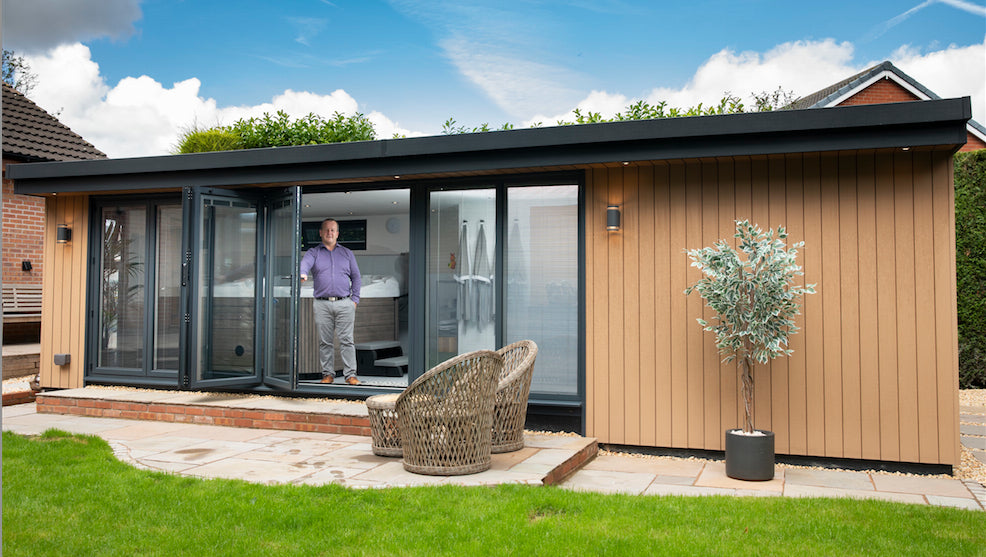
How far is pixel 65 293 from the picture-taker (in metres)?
7.84

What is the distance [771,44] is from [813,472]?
2532cm

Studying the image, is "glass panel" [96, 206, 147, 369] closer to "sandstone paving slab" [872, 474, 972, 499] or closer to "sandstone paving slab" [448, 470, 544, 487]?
"sandstone paving slab" [448, 470, 544, 487]

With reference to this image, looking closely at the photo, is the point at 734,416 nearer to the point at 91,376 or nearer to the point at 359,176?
the point at 359,176

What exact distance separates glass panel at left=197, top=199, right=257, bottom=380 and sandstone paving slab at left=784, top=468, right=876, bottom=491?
483 centimetres

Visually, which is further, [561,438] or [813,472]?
→ [561,438]

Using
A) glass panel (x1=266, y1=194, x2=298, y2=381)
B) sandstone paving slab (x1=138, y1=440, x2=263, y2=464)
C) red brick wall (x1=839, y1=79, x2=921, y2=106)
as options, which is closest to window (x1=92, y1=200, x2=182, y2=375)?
glass panel (x1=266, y1=194, x2=298, y2=381)

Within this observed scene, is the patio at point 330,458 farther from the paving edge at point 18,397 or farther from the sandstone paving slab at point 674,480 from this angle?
the paving edge at point 18,397

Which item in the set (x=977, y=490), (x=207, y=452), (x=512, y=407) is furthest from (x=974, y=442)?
(x=207, y=452)

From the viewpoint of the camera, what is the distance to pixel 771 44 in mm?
26969

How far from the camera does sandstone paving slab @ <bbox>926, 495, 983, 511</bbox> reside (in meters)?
4.12

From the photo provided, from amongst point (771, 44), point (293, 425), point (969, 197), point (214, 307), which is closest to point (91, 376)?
point (214, 307)

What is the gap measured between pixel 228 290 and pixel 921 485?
5.90 meters

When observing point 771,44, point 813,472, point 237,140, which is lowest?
point 813,472

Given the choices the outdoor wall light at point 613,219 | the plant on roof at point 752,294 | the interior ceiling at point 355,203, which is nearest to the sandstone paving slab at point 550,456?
the plant on roof at point 752,294
